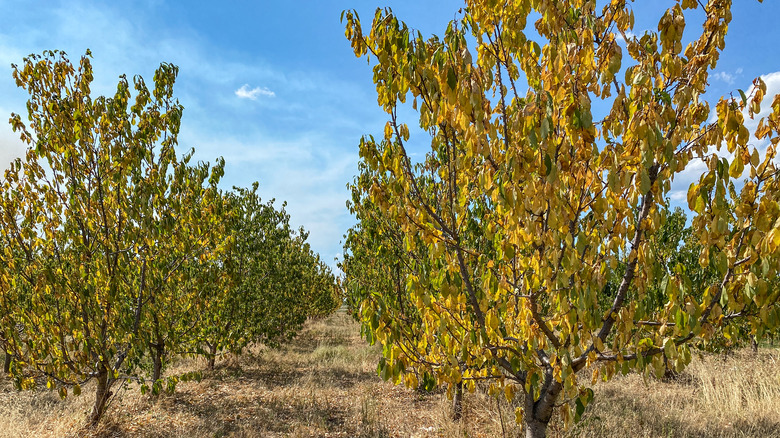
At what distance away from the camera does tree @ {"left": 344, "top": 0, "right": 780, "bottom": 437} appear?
7.09ft

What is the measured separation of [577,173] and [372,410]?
6.23m

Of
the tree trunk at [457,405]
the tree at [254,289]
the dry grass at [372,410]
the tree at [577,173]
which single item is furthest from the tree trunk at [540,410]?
the tree at [254,289]

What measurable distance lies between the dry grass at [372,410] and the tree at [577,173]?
9.90 feet

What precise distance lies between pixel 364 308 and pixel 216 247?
4402 millimetres

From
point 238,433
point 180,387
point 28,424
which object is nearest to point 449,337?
point 238,433

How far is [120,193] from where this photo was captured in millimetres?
5387

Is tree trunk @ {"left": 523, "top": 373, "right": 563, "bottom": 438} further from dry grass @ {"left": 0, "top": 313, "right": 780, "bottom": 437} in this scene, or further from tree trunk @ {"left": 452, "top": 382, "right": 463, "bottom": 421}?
tree trunk @ {"left": 452, "top": 382, "right": 463, "bottom": 421}

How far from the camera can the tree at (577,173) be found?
7.09 feet

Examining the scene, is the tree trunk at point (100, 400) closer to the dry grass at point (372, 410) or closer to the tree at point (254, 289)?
the dry grass at point (372, 410)

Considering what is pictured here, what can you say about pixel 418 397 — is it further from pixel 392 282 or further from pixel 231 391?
pixel 231 391

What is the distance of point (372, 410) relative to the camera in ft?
24.0

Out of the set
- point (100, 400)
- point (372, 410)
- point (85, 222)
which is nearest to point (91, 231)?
point (85, 222)

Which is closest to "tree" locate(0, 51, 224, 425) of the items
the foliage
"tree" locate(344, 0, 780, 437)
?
the foliage

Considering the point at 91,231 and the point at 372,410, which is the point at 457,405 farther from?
the point at 91,231
